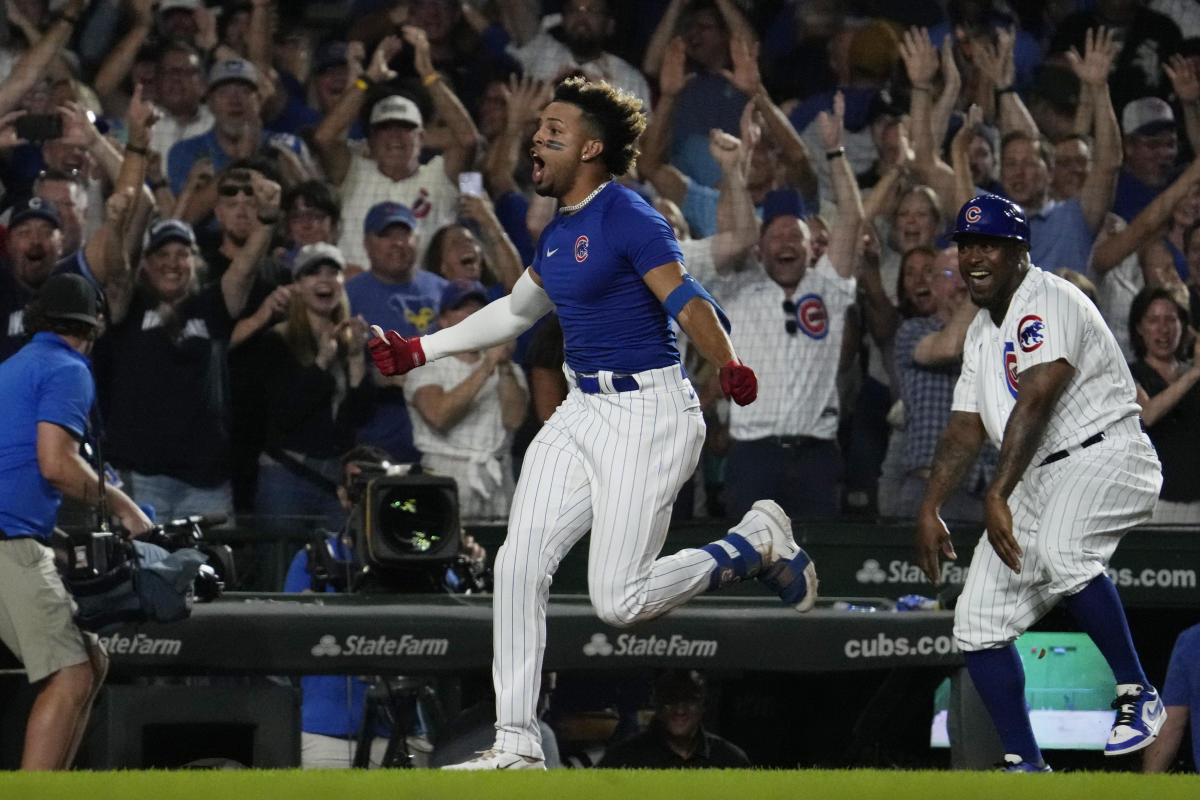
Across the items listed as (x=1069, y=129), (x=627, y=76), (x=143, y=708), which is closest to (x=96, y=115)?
(x=627, y=76)

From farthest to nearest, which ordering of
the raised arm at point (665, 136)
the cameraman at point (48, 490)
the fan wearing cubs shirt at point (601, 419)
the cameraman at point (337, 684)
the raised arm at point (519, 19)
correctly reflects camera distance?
the raised arm at point (519, 19), the raised arm at point (665, 136), the cameraman at point (337, 684), the cameraman at point (48, 490), the fan wearing cubs shirt at point (601, 419)

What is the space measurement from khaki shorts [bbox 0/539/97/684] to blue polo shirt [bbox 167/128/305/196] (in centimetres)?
346

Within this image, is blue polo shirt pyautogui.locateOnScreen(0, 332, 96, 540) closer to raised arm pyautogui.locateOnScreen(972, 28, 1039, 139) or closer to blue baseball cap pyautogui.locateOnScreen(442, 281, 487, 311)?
blue baseball cap pyautogui.locateOnScreen(442, 281, 487, 311)

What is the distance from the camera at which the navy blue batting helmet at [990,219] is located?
504cm

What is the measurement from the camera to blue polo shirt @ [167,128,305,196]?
→ 346 inches

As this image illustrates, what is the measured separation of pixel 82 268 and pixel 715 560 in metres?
4.28

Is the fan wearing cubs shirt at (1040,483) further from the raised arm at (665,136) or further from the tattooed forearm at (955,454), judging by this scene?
the raised arm at (665,136)

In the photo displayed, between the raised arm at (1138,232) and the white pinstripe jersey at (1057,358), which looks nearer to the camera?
the white pinstripe jersey at (1057,358)

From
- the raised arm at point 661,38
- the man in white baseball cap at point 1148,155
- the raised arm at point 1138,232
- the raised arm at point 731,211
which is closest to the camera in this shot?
the raised arm at point 731,211

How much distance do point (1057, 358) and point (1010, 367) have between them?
0.23 meters

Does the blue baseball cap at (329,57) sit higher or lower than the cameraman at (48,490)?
higher

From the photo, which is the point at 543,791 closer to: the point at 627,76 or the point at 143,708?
the point at 143,708

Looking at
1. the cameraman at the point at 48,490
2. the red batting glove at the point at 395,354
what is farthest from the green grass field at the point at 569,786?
the cameraman at the point at 48,490

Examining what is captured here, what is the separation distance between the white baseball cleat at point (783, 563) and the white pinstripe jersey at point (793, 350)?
315 cm
